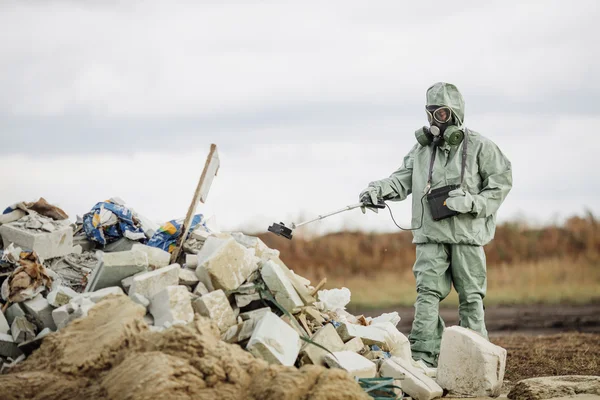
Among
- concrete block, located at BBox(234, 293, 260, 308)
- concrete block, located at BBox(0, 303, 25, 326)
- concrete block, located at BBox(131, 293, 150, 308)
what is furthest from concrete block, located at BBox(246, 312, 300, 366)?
concrete block, located at BBox(0, 303, 25, 326)

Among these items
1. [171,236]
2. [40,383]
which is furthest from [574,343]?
[40,383]

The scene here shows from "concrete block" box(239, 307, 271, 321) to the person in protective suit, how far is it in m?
2.15

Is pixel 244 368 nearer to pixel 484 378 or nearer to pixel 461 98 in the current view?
pixel 484 378

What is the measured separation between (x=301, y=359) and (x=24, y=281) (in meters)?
2.25

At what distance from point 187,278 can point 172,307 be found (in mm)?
471

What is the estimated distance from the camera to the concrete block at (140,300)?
5812mm

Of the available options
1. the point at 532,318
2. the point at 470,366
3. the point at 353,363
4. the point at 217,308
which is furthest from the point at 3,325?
the point at 532,318

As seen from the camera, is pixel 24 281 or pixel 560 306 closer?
pixel 24 281

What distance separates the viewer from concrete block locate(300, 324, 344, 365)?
5777 millimetres

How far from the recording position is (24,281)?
630cm

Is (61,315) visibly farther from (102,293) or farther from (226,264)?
(226,264)

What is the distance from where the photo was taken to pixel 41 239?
6.78m

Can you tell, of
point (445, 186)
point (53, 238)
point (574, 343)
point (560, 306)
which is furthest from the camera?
point (560, 306)

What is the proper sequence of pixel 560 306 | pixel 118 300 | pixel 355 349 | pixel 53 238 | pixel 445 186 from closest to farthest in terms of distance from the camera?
pixel 118 300
pixel 355 349
pixel 53 238
pixel 445 186
pixel 560 306
